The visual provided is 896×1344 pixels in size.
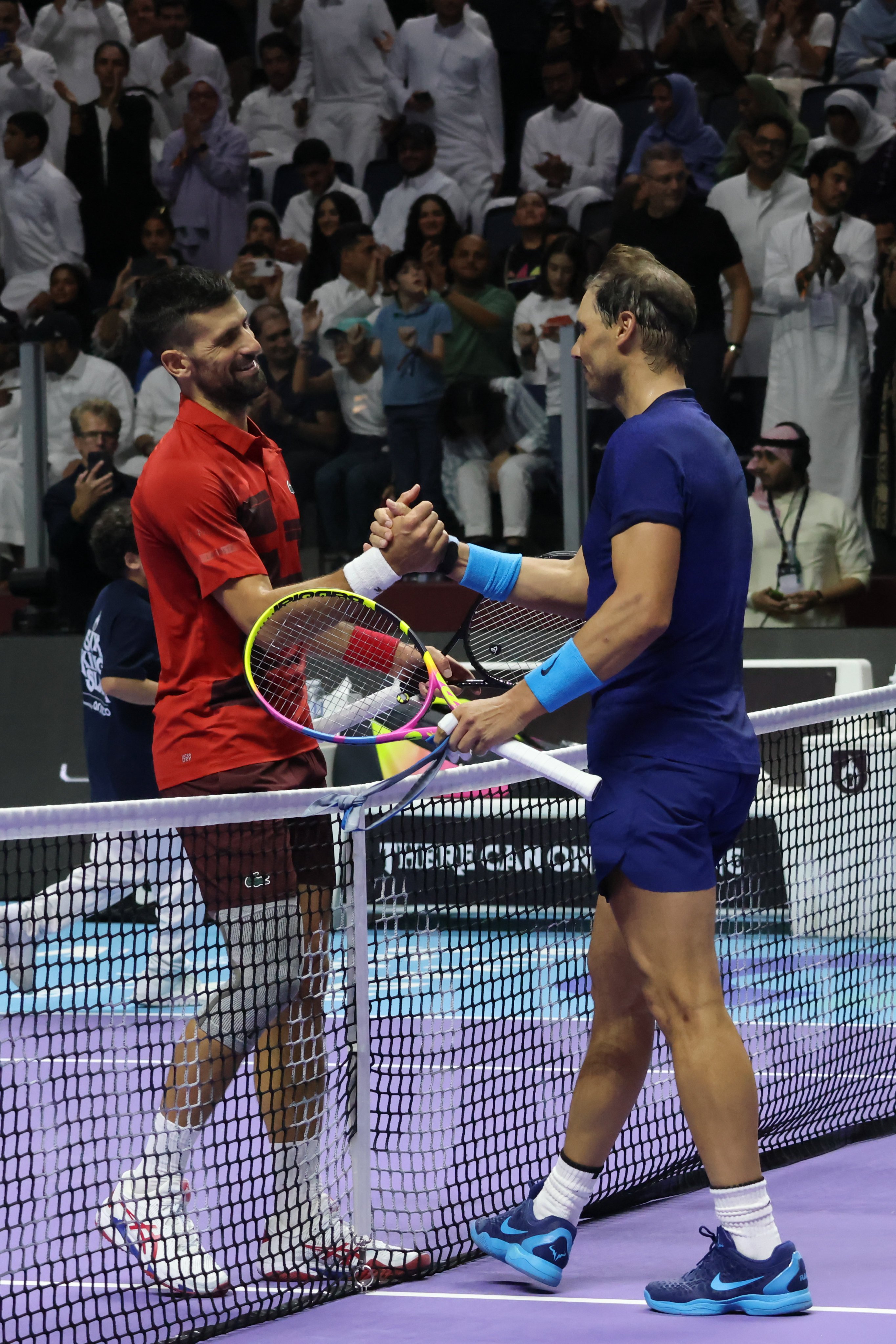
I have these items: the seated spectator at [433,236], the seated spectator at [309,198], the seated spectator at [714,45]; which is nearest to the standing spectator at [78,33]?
the seated spectator at [309,198]

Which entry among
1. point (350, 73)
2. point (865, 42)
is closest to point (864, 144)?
point (865, 42)

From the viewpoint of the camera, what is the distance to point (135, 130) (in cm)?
1206

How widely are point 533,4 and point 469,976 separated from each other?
6803 millimetres

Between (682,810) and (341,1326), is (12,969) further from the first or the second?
(682,810)

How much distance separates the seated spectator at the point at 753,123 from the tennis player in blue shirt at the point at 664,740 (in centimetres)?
666

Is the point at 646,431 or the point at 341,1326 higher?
the point at 646,431

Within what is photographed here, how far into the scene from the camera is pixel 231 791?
357 centimetres

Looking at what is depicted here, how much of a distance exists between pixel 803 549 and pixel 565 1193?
572 cm

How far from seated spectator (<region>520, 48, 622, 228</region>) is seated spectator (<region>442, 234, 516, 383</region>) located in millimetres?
590

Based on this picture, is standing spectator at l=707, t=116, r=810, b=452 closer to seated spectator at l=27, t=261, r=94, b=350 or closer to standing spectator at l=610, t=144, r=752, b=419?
standing spectator at l=610, t=144, r=752, b=419

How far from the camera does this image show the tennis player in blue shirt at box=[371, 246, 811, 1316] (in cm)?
317

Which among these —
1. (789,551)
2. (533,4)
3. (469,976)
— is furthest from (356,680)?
(533,4)

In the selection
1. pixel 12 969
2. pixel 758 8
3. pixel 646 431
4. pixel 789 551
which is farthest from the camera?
pixel 758 8

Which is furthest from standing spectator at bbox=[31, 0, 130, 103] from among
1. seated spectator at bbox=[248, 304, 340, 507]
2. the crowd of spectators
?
seated spectator at bbox=[248, 304, 340, 507]
